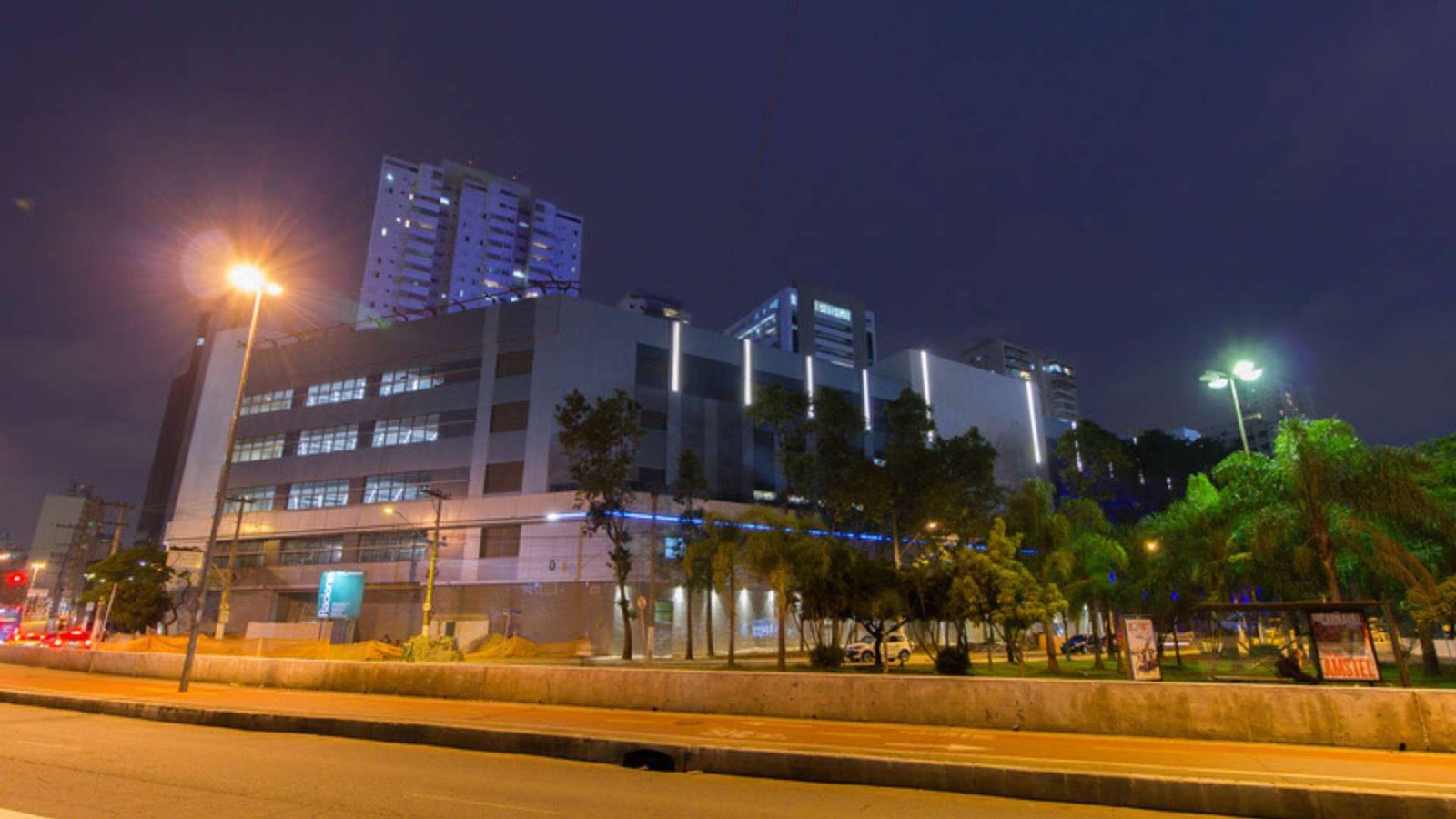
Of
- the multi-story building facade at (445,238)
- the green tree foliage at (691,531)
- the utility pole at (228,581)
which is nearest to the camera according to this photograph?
the utility pole at (228,581)

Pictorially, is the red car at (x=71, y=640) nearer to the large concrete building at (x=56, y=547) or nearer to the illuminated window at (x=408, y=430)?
the illuminated window at (x=408, y=430)

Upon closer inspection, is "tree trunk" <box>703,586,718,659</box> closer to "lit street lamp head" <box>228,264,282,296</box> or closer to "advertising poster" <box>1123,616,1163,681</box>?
"advertising poster" <box>1123,616,1163,681</box>

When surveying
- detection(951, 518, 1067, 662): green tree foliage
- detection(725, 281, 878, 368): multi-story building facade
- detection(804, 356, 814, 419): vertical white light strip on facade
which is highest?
detection(725, 281, 878, 368): multi-story building facade

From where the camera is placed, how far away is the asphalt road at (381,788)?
7.88 meters

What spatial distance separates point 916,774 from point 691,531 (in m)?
38.4

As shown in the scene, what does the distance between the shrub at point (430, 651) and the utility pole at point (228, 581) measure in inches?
435

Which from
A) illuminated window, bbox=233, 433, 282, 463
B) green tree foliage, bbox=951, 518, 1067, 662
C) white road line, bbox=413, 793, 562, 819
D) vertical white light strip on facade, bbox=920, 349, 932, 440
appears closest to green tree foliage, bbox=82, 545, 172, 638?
illuminated window, bbox=233, 433, 282, 463

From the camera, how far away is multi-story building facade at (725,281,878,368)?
124188 mm

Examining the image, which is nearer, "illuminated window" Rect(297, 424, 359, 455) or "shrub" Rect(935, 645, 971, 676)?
"shrub" Rect(935, 645, 971, 676)

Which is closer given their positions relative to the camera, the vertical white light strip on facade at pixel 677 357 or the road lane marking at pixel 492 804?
the road lane marking at pixel 492 804

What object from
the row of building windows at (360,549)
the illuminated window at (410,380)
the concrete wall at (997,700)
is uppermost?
the illuminated window at (410,380)

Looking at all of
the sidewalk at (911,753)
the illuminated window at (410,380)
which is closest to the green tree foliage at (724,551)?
the sidewalk at (911,753)

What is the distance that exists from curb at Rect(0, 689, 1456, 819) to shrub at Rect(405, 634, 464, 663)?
20.6m

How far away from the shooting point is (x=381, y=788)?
888cm
